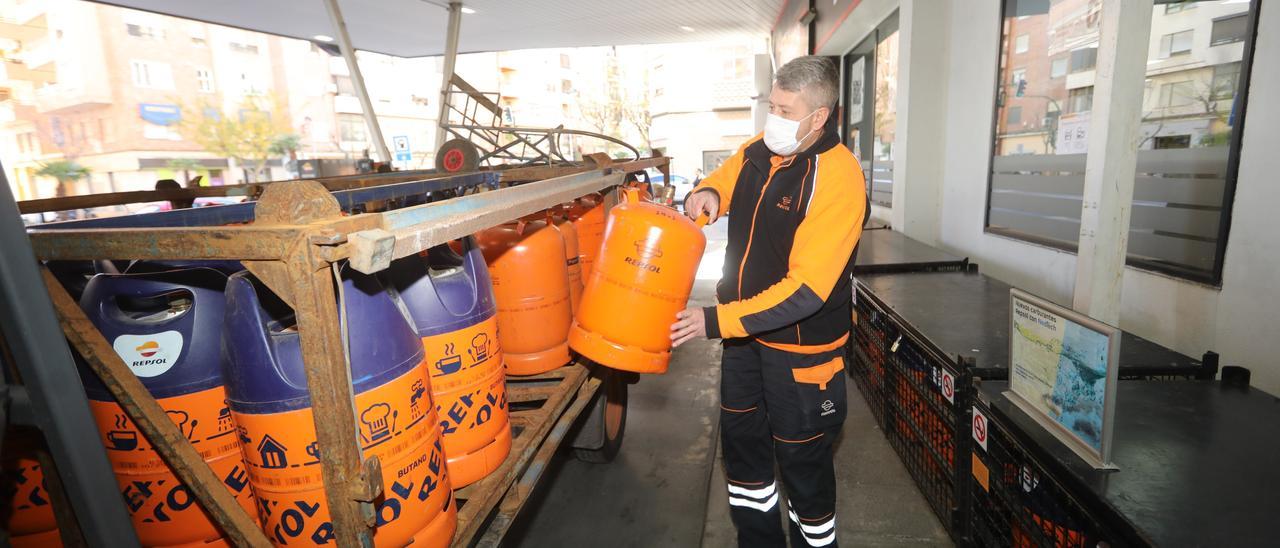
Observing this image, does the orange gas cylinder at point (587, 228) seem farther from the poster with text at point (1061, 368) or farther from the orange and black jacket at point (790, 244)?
the poster with text at point (1061, 368)

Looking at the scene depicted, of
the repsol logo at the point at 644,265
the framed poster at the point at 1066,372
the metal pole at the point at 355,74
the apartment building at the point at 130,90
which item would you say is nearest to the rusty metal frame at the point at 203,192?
the repsol logo at the point at 644,265

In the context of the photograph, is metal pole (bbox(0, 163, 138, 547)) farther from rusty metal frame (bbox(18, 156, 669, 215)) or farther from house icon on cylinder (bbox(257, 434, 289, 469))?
rusty metal frame (bbox(18, 156, 669, 215))

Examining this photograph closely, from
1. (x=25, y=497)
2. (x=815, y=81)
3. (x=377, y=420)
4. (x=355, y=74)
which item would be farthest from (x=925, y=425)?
(x=355, y=74)

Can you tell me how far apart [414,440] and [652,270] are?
1.00 m

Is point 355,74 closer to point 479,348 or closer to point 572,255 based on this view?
point 572,255

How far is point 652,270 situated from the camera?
6.55ft

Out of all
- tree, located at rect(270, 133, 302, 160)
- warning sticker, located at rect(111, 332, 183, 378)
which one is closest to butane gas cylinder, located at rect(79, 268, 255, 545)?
warning sticker, located at rect(111, 332, 183, 378)

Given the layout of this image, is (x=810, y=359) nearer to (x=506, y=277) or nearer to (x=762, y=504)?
(x=762, y=504)

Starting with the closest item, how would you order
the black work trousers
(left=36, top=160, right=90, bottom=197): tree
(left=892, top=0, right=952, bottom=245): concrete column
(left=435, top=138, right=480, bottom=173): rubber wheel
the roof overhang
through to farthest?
the black work trousers → (left=892, top=0, right=952, bottom=245): concrete column → (left=435, top=138, right=480, bottom=173): rubber wheel → the roof overhang → (left=36, top=160, right=90, bottom=197): tree

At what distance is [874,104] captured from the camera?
25.7ft

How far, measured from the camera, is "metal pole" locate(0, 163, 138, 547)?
0.96 meters

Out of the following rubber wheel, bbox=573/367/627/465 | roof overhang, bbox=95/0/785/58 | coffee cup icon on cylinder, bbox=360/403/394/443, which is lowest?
rubber wheel, bbox=573/367/627/465

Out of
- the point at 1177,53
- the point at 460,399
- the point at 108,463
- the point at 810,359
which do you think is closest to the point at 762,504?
the point at 810,359

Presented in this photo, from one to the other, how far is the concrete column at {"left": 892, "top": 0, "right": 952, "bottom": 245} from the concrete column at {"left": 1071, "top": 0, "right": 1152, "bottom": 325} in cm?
331
